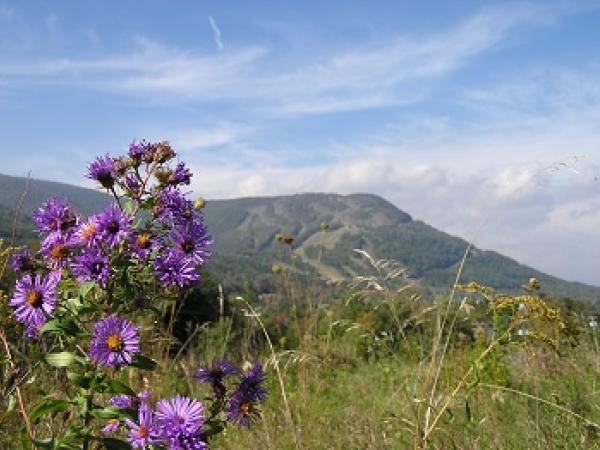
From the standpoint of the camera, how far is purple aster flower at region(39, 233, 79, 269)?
222cm

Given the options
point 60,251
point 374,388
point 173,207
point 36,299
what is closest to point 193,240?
point 173,207

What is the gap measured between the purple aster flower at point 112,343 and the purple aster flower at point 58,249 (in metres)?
0.30

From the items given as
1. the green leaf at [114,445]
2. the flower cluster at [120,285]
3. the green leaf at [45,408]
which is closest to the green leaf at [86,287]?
the flower cluster at [120,285]

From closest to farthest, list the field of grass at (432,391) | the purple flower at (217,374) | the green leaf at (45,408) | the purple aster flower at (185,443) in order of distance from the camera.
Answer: the purple aster flower at (185,443), the green leaf at (45,408), the purple flower at (217,374), the field of grass at (432,391)

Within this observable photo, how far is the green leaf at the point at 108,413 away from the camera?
2.14 metres

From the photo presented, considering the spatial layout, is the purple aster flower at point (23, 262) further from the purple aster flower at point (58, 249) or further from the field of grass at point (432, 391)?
the field of grass at point (432, 391)

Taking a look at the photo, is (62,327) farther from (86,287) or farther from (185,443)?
(185,443)

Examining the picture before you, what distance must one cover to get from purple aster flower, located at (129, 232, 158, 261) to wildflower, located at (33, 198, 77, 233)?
0.29m

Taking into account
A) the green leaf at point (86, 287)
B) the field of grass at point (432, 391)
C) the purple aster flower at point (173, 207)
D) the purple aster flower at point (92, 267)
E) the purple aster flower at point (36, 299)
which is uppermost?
the purple aster flower at point (173, 207)

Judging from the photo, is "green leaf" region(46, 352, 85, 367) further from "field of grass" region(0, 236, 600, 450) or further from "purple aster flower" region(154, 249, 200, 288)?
"purple aster flower" region(154, 249, 200, 288)

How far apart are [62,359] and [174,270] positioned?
1.53ft

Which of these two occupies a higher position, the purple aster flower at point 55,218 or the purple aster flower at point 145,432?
the purple aster flower at point 55,218

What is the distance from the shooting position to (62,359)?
2127 millimetres

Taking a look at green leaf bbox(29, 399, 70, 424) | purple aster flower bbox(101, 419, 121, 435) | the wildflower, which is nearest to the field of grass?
green leaf bbox(29, 399, 70, 424)
